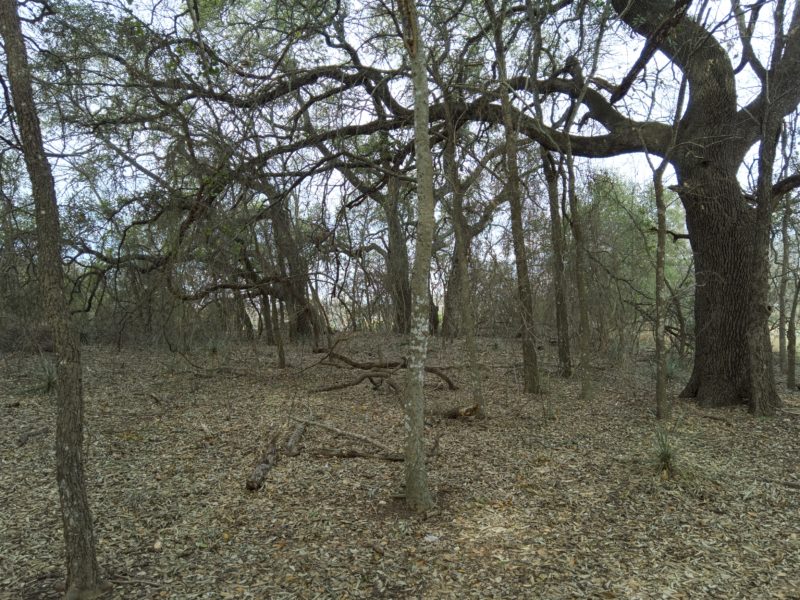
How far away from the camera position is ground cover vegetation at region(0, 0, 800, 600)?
3.27 m

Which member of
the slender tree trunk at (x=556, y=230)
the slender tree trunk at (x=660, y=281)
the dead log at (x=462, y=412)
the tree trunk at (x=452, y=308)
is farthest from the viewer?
the tree trunk at (x=452, y=308)

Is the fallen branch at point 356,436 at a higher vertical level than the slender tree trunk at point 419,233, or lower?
lower

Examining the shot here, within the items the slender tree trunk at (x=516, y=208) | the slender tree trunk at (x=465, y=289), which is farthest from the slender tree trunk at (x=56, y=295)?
the slender tree trunk at (x=516, y=208)

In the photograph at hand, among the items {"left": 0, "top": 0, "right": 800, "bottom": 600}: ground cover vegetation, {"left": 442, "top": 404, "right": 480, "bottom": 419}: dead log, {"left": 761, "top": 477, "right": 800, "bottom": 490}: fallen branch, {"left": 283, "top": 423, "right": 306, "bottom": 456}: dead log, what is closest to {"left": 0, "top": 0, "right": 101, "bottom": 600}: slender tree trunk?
{"left": 0, "top": 0, "right": 800, "bottom": 600}: ground cover vegetation

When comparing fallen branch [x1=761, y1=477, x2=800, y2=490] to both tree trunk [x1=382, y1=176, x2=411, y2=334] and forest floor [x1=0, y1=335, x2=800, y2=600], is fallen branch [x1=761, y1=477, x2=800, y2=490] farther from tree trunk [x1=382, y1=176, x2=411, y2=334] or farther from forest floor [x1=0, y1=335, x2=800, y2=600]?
tree trunk [x1=382, y1=176, x2=411, y2=334]

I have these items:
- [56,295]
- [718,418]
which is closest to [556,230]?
[718,418]

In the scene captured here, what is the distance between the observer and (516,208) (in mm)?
6895

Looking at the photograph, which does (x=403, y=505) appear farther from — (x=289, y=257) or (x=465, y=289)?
(x=289, y=257)

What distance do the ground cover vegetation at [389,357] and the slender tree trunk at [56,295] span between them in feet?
0.04

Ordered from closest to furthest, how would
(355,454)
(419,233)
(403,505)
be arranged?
(419,233) → (403,505) → (355,454)

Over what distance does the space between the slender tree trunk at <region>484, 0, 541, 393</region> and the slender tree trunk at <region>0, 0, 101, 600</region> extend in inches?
185

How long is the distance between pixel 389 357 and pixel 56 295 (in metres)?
7.43

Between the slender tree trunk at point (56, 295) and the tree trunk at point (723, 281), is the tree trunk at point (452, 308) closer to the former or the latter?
the tree trunk at point (723, 281)

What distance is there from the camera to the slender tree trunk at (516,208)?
6.43 meters
